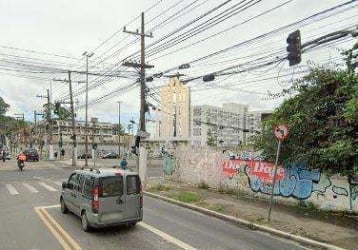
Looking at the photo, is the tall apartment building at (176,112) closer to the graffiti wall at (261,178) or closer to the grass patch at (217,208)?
the graffiti wall at (261,178)

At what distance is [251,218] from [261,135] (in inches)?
197

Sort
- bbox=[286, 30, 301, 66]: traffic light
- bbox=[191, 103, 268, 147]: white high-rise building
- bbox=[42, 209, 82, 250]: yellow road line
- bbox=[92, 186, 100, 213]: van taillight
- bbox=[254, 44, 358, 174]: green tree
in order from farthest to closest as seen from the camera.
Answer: bbox=[191, 103, 268, 147]: white high-rise building, bbox=[254, 44, 358, 174]: green tree, bbox=[286, 30, 301, 66]: traffic light, bbox=[92, 186, 100, 213]: van taillight, bbox=[42, 209, 82, 250]: yellow road line

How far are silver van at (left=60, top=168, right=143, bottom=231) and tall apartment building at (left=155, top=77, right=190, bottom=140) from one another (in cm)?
6078

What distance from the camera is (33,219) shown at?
1493 centimetres

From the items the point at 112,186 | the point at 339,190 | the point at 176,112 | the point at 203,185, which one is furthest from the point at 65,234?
the point at 176,112

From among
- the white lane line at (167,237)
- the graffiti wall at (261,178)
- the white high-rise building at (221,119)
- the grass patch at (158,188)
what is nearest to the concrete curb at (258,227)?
the graffiti wall at (261,178)

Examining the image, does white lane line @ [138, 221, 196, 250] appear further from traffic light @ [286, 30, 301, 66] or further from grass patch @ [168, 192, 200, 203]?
traffic light @ [286, 30, 301, 66]

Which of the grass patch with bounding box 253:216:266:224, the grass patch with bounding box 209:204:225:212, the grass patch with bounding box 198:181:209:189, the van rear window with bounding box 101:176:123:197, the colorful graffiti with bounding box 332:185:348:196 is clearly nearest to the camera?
the van rear window with bounding box 101:176:123:197

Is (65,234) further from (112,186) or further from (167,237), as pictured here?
(167,237)

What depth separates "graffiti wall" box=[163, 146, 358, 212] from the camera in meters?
15.7

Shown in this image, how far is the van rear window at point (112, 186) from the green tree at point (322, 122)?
6578 millimetres

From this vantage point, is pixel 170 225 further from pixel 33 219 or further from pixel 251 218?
pixel 33 219

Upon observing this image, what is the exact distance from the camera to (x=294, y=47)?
14.2 meters

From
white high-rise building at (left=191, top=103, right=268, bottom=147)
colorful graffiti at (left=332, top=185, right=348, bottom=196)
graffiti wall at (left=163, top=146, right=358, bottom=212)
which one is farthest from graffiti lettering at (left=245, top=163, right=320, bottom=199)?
white high-rise building at (left=191, top=103, right=268, bottom=147)
